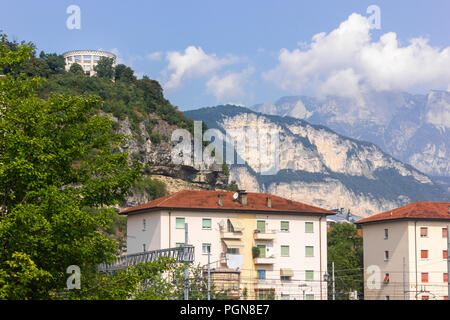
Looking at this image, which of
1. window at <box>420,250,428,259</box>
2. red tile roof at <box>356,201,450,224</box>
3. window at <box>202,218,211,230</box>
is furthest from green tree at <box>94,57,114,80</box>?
window at <box>420,250,428,259</box>

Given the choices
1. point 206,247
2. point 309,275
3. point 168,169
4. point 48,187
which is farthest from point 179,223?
point 168,169

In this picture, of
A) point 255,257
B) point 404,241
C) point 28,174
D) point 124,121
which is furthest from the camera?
point 124,121

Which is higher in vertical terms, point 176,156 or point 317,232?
point 176,156

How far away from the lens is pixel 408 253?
87.6m

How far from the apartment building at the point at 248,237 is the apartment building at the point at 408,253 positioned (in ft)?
37.4

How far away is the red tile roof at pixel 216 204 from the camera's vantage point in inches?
3189

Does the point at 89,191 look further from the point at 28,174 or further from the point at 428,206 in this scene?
the point at 428,206

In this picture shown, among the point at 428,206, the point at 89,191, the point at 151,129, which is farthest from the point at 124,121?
the point at 89,191

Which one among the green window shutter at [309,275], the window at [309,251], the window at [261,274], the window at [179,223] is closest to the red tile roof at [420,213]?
the window at [309,251]

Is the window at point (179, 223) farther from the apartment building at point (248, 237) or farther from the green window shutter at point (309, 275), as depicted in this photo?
the green window shutter at point (309, 275)

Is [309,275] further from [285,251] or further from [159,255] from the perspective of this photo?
[159,255]

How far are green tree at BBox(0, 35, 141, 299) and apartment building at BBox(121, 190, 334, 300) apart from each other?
55.0 metres
